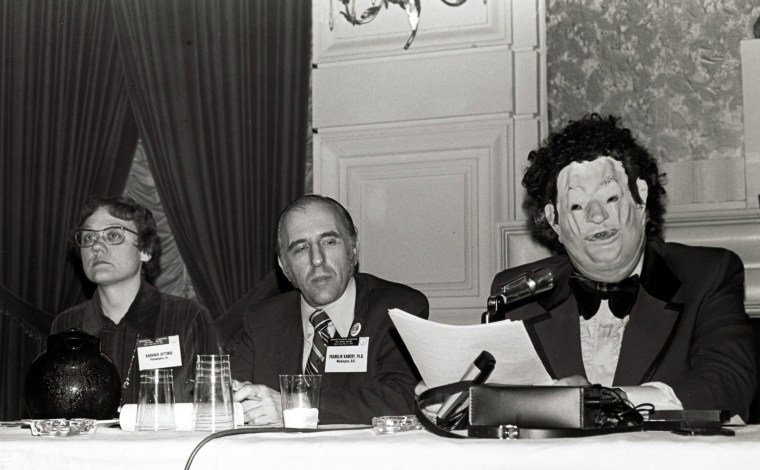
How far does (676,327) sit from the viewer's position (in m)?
2.63

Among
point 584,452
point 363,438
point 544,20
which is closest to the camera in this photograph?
point 584,452

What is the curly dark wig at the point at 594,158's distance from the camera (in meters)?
2.83

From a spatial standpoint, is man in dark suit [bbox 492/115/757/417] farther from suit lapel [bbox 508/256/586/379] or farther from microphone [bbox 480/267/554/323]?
microphone [bbox 480/267/554/323]

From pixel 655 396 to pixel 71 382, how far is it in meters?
1.40

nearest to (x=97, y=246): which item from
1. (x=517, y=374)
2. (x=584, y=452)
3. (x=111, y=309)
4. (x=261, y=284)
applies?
(x=111, y=309)

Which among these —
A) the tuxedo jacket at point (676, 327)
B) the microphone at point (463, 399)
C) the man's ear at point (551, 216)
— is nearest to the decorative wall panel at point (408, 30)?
the man's ear at point (551, 216)

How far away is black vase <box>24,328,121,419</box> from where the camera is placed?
95.0 inches

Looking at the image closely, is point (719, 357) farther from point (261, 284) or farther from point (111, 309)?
point (261, 284)

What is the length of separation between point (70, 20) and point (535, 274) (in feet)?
13.8

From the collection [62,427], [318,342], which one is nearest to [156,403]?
[62,427]

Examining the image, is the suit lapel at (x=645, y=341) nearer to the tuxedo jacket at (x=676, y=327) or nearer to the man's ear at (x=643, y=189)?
the tuxedo jacket at (x=676, y=327)

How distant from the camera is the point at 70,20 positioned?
5473mm

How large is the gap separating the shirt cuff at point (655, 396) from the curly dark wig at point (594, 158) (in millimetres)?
796

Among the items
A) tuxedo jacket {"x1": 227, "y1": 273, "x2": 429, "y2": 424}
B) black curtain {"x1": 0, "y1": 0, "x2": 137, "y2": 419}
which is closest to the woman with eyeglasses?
tuxedo jacket {"x1": 227, "y1": 273, "x2": 429, "y2": 424}
